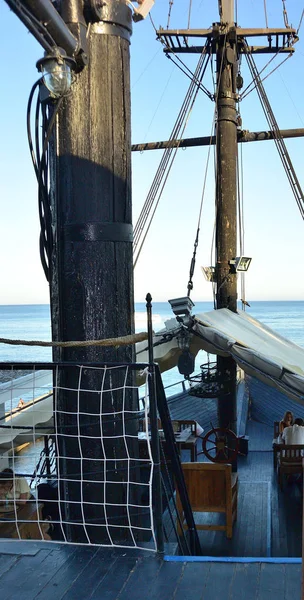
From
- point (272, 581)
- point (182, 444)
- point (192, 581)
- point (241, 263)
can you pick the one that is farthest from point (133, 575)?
point (241, 263)

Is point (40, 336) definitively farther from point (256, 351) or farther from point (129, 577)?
point (129, 577)

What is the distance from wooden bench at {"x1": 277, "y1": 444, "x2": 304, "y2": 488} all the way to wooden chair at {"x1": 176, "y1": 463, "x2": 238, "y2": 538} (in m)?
1.74

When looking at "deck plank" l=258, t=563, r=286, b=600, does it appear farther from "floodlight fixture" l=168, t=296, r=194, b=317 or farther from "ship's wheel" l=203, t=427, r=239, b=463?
"ship's wheel" l=203, t=427, r=239, b=463

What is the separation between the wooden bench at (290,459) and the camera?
7.46 meters

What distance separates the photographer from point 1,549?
304cm

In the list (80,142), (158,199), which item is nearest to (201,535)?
(80,142)

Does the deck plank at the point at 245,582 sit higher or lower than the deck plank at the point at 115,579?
higher

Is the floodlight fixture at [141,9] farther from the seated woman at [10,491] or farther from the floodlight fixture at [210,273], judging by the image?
the floodlight fixture at [210,273]

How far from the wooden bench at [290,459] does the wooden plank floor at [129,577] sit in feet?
16.2

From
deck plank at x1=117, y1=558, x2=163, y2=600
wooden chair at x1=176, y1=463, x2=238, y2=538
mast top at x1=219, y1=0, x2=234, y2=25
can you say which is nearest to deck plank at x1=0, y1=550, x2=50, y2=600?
deck plank at x1=117, y1=558, x2=163, y2=600

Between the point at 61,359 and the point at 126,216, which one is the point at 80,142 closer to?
the point at 126,216

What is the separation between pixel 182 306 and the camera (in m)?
7.00

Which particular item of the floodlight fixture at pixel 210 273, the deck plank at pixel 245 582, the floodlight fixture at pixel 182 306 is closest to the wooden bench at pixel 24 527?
the deck plank at pixel 245 582

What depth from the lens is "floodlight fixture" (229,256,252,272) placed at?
9.38 meters
